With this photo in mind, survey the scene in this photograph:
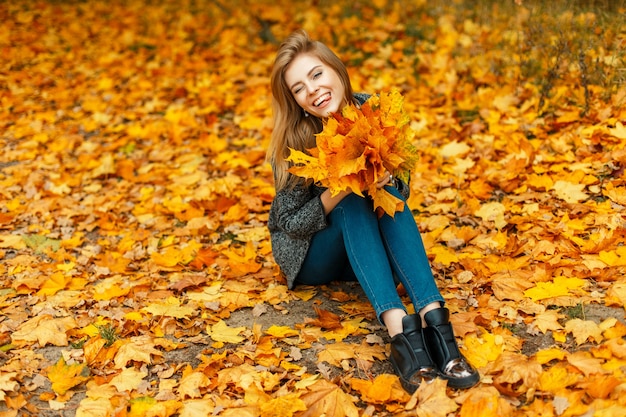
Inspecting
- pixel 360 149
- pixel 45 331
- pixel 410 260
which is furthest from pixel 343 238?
pixel 45 331

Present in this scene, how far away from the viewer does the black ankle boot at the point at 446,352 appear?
7.14 ft

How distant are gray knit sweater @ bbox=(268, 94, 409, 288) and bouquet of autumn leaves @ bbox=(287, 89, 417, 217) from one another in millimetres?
314

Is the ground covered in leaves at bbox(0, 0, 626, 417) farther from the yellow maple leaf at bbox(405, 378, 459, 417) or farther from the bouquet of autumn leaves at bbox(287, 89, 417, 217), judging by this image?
the bouquet of autumn leaves at bbox(287, 89, 417, 217)

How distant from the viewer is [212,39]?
279 inches

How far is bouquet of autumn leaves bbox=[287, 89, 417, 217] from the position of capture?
2.31 m

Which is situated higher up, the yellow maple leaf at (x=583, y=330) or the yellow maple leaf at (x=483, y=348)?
the yellow maple leaf at (x=583, y=330)

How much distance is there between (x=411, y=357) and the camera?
2.25 metres

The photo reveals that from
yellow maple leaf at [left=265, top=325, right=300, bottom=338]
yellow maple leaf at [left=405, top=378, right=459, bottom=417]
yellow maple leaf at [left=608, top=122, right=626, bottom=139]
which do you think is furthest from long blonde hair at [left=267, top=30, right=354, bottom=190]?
yellow maple leaf at [left=608, top=122, right=626, bottom=139]

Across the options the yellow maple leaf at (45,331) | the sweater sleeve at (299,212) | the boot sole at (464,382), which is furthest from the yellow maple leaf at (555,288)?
the yellow maple leaf at (45,331)

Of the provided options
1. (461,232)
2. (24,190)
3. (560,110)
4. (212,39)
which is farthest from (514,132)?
(212,39)

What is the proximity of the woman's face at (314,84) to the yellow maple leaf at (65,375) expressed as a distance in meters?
1.39

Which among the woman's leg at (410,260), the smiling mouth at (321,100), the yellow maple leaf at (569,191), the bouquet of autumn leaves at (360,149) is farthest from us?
the yellow maple leaf at (569,191)

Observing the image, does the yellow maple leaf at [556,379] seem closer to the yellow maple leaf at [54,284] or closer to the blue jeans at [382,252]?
the blue jeans at [382,252]

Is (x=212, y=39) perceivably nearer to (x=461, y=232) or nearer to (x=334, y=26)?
(x=334, y=26)
